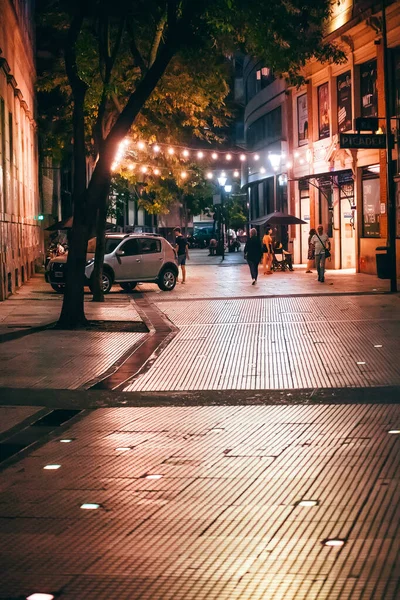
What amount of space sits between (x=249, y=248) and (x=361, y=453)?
23.0 metres

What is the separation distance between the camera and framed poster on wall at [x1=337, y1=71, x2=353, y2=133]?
122 feet

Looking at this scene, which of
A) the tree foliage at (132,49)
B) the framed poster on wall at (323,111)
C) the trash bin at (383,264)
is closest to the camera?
the tree foliage at (132,49)

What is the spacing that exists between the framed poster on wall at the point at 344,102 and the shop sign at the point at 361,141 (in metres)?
10.5

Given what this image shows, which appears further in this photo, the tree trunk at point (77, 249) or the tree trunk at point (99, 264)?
the tree trunk at point (99, 264)

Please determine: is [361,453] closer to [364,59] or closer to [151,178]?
[364,59]

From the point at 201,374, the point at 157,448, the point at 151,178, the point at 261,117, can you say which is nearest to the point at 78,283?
the point at 201,374

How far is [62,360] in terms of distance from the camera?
46.7ft

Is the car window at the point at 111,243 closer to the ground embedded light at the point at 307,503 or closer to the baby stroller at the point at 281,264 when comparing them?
the baby stroller at the point at 281,264

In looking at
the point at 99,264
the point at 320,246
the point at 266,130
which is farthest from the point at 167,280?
the point at 266,130

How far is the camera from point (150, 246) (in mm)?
29875

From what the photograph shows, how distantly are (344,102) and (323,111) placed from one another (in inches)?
115

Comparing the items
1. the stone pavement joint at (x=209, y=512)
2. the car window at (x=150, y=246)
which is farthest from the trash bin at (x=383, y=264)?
the stone pavement joint at (x=209, y=512)

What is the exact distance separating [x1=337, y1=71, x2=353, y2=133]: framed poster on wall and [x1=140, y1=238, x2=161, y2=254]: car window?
10746 millimetres

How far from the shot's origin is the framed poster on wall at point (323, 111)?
A: 40125mm
